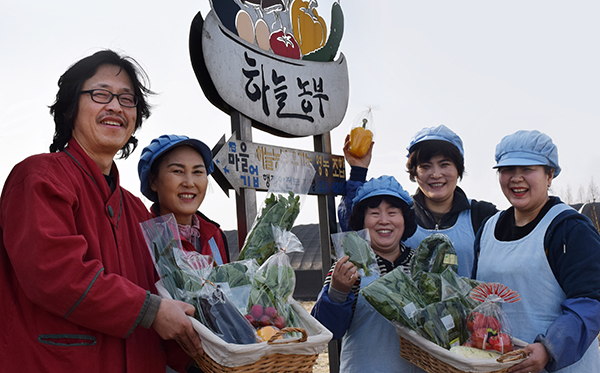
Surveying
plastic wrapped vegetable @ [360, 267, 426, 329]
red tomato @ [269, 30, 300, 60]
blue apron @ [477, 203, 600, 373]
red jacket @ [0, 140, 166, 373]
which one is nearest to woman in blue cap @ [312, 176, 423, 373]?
plastic wrapped vegetable @ [360, 267, 426, 329]

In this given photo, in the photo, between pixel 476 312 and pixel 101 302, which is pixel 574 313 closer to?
pixel 476 312

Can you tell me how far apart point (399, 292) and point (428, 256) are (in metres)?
0.34

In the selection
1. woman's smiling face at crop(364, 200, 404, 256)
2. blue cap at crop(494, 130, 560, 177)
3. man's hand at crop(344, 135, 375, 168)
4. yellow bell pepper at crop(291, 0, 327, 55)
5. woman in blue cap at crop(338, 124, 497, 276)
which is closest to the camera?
blue cap at crop(494, 130, 560, 177)

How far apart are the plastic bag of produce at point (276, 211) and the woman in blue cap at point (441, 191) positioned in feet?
3.58

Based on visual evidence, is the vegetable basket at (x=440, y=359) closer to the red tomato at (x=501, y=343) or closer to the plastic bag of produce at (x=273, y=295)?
the red tomato at (x=501, y=343)

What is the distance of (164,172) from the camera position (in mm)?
2574

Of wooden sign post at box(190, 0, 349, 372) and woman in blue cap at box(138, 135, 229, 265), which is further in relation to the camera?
wooden sign post at box(190, 0, 349, 372)

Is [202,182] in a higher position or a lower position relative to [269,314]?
higher

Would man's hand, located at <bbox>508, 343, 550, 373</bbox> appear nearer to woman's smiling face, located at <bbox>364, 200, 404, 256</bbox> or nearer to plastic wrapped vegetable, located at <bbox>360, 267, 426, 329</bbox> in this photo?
plastic wrapped vegetable, located at <bbox>360, 267, 426, 329</bbox>

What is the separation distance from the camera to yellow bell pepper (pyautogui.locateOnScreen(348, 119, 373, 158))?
169 inches

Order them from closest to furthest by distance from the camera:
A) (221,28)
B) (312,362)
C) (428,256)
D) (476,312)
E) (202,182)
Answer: (312,362), (476,312), (428,256), (202,182), (221,28)

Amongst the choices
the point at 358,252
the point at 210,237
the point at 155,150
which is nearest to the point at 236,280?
the point at 358,252

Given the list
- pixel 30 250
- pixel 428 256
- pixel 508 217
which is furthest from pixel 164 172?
pixel 508 217

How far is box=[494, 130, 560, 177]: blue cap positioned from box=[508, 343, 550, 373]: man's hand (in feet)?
3.15
